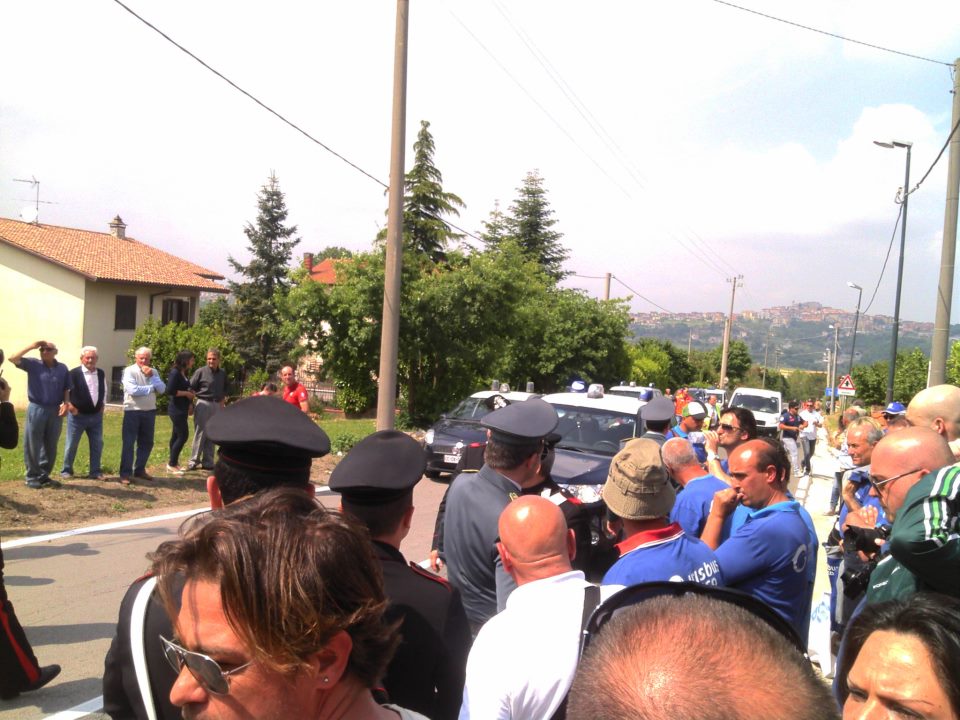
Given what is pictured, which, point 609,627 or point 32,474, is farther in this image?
point 32,474

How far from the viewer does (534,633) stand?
2.34 m

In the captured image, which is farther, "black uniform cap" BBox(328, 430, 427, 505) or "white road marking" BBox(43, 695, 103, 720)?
"white road marking" BBox(43, 695, 103, 720)

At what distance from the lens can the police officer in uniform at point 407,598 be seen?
7.58 feet

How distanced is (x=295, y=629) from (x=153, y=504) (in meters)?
9.75

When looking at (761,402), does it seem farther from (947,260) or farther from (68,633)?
(68,633)

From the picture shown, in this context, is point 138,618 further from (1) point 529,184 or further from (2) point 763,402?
(1) point 529,184

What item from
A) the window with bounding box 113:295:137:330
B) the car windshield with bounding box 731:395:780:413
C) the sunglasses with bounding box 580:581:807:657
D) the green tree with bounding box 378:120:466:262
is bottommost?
the car windshield with bounding box 731:395:780:413

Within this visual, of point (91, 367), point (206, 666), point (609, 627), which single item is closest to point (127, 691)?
point (206, 666)

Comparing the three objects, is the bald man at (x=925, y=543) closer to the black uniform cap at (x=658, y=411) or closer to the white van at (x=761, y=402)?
the black uniform cap at (x=658, y=411)

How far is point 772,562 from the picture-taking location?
339 cm

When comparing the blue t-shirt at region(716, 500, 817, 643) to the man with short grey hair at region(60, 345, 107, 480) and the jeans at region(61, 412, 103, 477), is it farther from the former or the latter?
the jeans at region(61, 412, 103, 477)

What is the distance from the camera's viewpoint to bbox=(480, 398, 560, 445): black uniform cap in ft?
12.6

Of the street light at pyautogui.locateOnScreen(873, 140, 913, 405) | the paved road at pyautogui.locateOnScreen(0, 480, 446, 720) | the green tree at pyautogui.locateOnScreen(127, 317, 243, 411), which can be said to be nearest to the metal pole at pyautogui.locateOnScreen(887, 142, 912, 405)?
the street light at pyautogui.locateOnScreen(873, 140, 913, 405)

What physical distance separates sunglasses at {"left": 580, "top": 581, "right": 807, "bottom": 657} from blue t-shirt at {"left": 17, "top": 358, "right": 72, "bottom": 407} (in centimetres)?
1005
